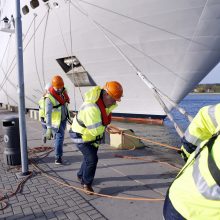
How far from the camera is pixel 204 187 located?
1549mm

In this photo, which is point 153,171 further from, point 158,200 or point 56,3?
point 56,3

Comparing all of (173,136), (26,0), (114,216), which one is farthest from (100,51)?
(114,216)

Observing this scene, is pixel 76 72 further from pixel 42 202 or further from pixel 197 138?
pixel 197 138

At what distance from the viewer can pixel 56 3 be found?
11094 millimetres

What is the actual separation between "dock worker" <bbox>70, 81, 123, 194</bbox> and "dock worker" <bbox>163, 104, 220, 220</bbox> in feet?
6.92

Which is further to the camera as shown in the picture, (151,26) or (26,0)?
(26,0)

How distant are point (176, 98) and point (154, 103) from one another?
1.17 meters

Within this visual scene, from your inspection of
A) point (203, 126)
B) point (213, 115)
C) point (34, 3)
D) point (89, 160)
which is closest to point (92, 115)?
point (89, 160)

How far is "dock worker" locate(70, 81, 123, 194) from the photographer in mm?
3943

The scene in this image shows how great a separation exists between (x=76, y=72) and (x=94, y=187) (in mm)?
9118

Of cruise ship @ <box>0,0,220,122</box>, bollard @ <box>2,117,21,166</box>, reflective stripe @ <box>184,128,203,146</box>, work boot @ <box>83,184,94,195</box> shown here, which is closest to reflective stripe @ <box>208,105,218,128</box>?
reflective stripe @ <box>184,128,203,146</box>

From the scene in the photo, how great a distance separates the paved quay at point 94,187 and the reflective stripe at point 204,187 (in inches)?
84.5

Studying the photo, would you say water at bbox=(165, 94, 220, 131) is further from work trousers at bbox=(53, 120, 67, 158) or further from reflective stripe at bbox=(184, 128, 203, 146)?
reflective stripe at bbox=(184, 128, 203, 146)

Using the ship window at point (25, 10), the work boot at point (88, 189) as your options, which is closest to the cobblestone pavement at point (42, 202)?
the work boot at point (88, 189)
